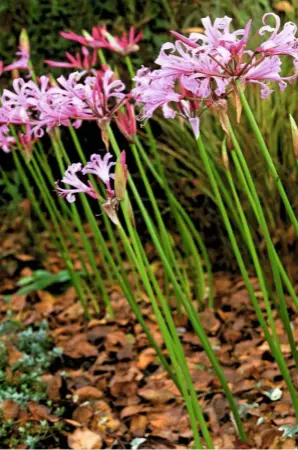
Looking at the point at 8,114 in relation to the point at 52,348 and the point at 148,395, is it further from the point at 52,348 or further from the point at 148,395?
the point at 52,348

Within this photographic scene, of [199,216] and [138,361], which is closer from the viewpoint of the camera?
[138,361]

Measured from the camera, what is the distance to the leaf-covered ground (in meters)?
2.32

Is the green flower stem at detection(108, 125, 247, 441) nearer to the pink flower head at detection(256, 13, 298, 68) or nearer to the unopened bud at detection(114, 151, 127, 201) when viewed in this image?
the unopened bud at detection(114, 151, 127, 201)

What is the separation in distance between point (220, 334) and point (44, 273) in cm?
101

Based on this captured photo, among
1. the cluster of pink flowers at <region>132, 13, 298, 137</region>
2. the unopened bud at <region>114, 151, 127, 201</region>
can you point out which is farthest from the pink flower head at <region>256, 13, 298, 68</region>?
the unopened bud at <region>114, 151, 127, 201</region>

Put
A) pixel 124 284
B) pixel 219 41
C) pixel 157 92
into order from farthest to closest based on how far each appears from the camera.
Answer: pixel 124 284 < pixel 157 92 < pixel 219 41

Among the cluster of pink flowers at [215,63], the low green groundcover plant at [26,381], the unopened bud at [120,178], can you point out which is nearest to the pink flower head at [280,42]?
the cluster of pink flowers at [215,63]

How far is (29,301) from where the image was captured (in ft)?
11.3

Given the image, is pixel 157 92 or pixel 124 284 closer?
pixel 157 92

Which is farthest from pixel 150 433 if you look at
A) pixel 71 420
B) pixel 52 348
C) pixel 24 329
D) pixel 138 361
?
pixel 24 329

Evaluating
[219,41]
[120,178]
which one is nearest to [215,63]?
[219,41]

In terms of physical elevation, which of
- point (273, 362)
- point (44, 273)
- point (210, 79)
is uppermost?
point (210, 79)

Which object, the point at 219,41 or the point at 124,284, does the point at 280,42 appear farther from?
the point at 124,284

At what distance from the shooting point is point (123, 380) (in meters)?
2.66
